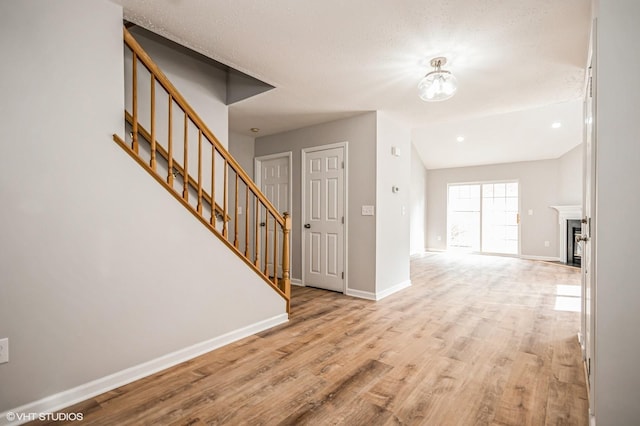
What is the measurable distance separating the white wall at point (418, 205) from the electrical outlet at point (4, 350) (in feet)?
26.2

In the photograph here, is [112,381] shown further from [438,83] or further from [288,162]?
[288,162]

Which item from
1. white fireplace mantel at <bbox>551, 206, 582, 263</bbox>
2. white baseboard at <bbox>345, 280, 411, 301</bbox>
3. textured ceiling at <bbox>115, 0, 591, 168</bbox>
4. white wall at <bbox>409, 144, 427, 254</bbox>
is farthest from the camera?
white wall at <bbox>409, 144, 427, 254</bbox>

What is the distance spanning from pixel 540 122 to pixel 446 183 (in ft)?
10.0

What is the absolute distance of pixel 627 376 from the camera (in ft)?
4.55

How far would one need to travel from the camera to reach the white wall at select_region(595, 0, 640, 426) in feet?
4.54

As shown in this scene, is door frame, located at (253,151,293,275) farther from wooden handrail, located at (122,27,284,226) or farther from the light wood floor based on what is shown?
wooden handrail, located at (122,27,284,226)

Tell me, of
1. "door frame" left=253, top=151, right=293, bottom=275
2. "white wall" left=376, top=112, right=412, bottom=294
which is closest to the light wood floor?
"white wall" left=376, top=112, right=412, bottom=294

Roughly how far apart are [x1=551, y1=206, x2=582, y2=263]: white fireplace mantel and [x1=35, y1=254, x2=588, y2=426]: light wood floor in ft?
14.6

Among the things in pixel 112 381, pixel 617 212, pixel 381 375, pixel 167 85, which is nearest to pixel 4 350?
pixel 112 381

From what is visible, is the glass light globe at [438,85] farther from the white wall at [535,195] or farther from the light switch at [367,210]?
the white wall at [535,195]

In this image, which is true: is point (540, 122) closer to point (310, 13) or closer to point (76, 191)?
point (310, 13)

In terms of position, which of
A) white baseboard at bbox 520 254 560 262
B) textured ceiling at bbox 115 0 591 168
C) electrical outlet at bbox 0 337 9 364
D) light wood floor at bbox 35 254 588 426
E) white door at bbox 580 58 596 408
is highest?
textured ceiling at bbox 115 0 591 168

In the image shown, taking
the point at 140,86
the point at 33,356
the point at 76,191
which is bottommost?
the point at 33,356

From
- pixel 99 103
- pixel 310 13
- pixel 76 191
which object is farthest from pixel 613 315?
pixel 99 103
